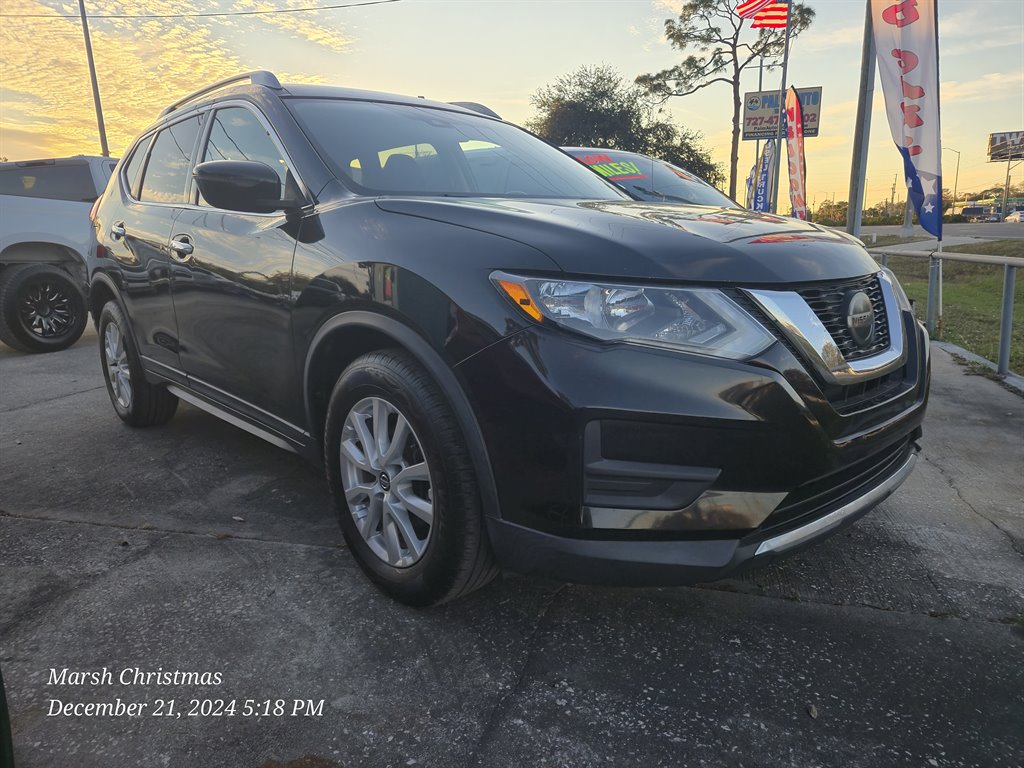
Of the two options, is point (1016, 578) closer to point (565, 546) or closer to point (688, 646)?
point (688, 646)

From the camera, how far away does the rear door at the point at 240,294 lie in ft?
8.48

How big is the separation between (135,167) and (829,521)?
3.98 metres

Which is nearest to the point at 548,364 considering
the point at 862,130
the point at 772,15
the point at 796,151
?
the point at 862,130

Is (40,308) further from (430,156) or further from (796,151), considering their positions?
(796,151)

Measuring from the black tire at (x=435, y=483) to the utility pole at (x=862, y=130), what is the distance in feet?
37.6

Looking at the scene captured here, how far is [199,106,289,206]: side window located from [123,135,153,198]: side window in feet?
3.24

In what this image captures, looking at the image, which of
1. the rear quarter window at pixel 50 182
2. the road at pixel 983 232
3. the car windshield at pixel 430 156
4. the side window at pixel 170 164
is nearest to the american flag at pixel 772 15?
the road at pixel 983 232

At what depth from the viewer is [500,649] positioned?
6.97 ft

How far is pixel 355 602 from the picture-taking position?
7.75 feet

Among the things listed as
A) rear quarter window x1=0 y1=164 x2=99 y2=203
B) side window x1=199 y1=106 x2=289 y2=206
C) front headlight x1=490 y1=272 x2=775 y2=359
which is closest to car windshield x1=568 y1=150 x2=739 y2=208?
side window x1=199 y1=106 x2=289 y2=206

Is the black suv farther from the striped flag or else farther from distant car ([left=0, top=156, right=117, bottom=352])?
the striped flag

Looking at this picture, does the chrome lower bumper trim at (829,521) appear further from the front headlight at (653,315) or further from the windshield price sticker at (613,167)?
the windshield price sticker at (613,167)

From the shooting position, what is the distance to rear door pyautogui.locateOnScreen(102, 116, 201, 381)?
3.42 meters

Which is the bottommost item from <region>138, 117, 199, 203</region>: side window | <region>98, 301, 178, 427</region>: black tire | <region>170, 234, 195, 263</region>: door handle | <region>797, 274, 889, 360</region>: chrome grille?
<region>98, 301, 178, 427</region>: black tire
